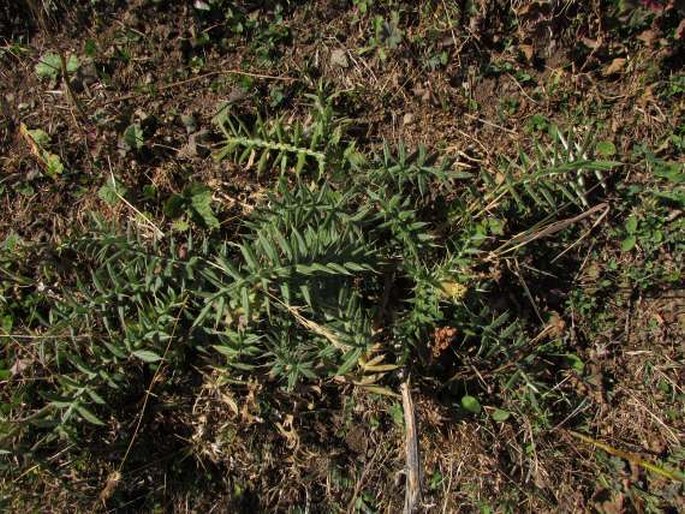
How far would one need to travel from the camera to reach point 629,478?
321cm

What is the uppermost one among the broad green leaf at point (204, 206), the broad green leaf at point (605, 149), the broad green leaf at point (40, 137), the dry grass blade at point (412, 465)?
the broad green leaf at point (40, 137)

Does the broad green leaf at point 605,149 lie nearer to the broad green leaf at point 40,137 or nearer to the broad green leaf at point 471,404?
the broad green leaf at point 471,404

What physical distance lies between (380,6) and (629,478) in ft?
8.74

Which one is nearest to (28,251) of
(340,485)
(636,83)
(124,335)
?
(124,335)

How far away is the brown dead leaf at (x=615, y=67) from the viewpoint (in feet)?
10.9

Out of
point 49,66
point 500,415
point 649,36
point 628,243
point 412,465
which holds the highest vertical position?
point 49,66

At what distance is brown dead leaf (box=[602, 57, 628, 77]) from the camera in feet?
10.9

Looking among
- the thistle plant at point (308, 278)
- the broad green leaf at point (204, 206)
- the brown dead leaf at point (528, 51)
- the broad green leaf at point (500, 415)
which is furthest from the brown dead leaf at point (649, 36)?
the broad green leaf at point (204, 206)

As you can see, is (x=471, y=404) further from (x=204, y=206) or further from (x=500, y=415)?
(x=204, y=206)

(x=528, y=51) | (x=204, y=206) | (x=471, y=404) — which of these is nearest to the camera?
(x=471, y=404)

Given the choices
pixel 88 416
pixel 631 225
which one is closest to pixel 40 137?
pixel 88 416

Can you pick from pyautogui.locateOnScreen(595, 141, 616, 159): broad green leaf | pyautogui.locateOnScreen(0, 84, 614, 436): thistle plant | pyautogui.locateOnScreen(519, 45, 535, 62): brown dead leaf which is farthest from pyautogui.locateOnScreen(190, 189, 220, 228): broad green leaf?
pyautogui.locateOnScreen(595, 141, 616, 159): broad green leaf

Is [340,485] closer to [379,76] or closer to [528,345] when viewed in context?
[528,345]

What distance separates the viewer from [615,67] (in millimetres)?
3322
